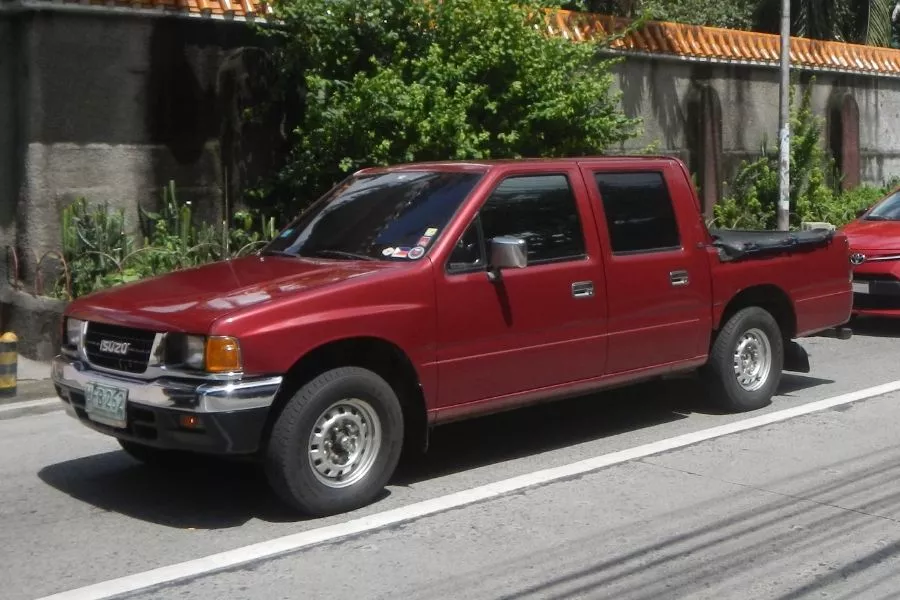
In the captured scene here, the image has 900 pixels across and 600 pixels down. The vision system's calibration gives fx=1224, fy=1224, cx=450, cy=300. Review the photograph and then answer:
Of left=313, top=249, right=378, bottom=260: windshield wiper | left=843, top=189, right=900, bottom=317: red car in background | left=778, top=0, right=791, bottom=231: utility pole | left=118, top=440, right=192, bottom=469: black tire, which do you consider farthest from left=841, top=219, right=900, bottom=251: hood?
left=118, top=440, right=192, bottom=469: black tire

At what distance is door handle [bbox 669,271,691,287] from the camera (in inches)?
320

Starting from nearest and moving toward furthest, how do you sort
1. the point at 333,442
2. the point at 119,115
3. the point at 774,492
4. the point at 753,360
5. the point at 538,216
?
the point at 333,442
the point at 774,492
the point at 538,216
the point at 753,360
the point at 119,115

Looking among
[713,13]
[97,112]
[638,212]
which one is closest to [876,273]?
[638,212]

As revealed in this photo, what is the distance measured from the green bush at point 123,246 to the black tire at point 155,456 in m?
4.01

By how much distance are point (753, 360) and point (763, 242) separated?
0.88 metres

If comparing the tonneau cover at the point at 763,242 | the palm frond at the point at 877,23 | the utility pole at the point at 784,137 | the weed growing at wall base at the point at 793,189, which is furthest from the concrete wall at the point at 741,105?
the tonneau cover at the point at 763,242

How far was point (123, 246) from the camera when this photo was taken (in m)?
11.8

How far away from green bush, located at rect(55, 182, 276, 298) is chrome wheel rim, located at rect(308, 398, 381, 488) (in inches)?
209

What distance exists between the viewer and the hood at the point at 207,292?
6180 mm

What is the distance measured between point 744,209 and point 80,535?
528 inches

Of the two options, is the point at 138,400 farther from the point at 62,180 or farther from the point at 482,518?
the point at 62,180

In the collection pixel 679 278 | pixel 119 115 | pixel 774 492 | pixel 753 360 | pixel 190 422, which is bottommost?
pixel 774 492

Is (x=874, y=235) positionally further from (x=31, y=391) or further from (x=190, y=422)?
(x=190, y=422)

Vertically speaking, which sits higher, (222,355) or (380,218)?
(380,218)
